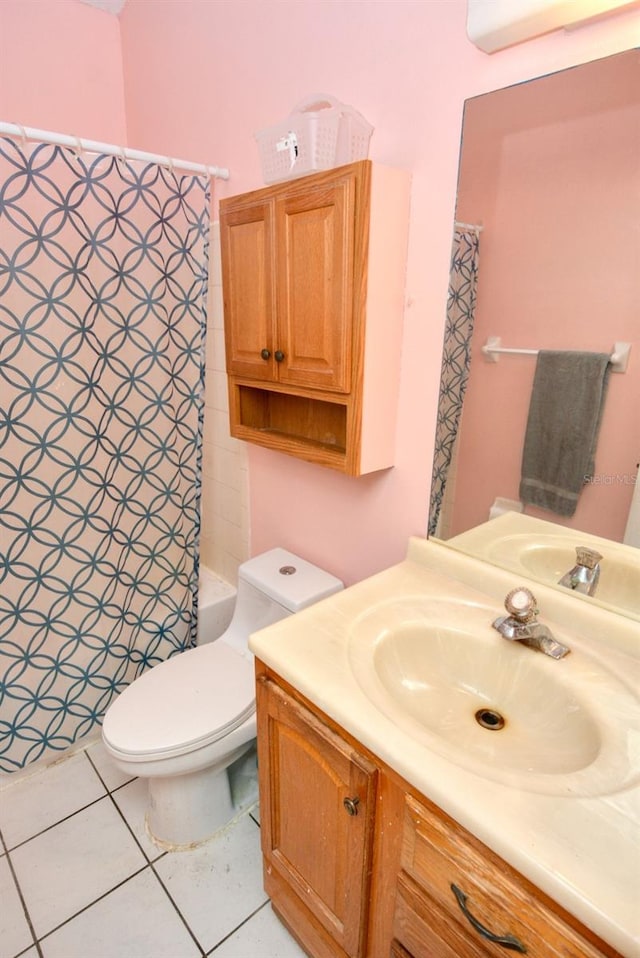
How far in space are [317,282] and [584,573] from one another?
2.76 feet

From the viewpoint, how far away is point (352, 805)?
0.83 m

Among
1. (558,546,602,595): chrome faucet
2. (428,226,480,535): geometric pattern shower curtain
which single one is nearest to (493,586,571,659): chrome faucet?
(558,546,602,595): chrome faucet

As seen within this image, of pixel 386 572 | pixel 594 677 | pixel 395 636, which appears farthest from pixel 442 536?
pixel 594 677

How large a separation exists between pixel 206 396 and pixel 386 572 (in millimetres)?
1040

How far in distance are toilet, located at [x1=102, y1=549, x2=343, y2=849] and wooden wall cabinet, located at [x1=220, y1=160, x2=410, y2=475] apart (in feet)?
1.37

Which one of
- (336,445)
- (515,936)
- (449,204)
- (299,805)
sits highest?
(449,204)

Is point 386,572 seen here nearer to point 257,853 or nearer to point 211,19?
point 257,853

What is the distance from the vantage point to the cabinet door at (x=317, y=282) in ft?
3.47

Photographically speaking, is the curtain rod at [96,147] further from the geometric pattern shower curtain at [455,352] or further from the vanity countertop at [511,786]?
the vanity countertop at [511,786]

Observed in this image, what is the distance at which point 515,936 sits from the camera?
623 mm

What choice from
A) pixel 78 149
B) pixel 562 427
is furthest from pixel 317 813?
pixel 78 149

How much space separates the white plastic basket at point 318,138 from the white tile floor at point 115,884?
1.79m

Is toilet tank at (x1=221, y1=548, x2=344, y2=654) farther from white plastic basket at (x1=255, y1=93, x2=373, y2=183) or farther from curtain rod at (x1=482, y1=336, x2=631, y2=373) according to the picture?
white plastic basket at (x1=255, y1=93, x2=373, y2=183)

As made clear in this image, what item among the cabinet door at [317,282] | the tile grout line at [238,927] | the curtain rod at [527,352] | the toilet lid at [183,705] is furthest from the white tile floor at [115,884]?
the curtain rod at [527,352]
